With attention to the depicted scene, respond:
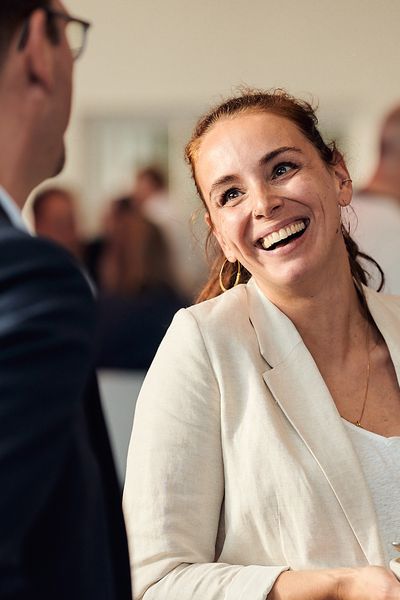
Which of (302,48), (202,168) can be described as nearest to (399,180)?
(202,168)

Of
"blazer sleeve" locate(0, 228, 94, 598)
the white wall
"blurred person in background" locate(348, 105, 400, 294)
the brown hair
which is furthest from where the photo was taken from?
the white wall

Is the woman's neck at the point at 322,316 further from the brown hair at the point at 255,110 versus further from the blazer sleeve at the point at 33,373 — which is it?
the blazer sleeve at the point at 33,373

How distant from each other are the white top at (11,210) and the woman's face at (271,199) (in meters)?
0.86

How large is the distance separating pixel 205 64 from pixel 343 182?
6684mm

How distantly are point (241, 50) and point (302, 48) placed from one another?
0.53 meters

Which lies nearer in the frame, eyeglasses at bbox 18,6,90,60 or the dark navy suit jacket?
the dark navy suit jacket

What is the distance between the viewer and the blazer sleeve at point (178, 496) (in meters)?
1.49

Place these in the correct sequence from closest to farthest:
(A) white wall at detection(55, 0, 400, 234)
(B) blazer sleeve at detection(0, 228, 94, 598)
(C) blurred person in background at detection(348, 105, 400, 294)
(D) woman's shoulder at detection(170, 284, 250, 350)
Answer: (B) blazer sleeve at detection(0, 228, 94, 598), (D) woman's shoulder at detection(170, 284, 250, 350), (C) blurred person in background at detection(348, 105, 400, 294), (A) white wall at detection(55, 0, 400, 234)

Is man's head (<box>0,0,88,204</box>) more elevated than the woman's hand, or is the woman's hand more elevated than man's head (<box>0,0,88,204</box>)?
man's head (<box>0,0,88,204</box>)

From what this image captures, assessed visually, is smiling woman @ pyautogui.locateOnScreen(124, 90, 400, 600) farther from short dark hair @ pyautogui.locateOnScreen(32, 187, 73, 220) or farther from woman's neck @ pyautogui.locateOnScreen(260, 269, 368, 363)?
short dark hair @ pyautogui.locateOnScreen(32, 187, 73, 220)

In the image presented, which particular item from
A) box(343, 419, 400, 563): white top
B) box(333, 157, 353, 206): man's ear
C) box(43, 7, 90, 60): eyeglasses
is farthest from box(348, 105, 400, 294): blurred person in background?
box(43, 7, 90, 60): eyeglasses

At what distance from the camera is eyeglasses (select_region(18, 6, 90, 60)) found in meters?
0.89

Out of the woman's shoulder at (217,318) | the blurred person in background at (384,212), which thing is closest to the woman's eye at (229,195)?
the woman's shoulder at (217,318)

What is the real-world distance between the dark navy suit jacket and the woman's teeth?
842 mm
